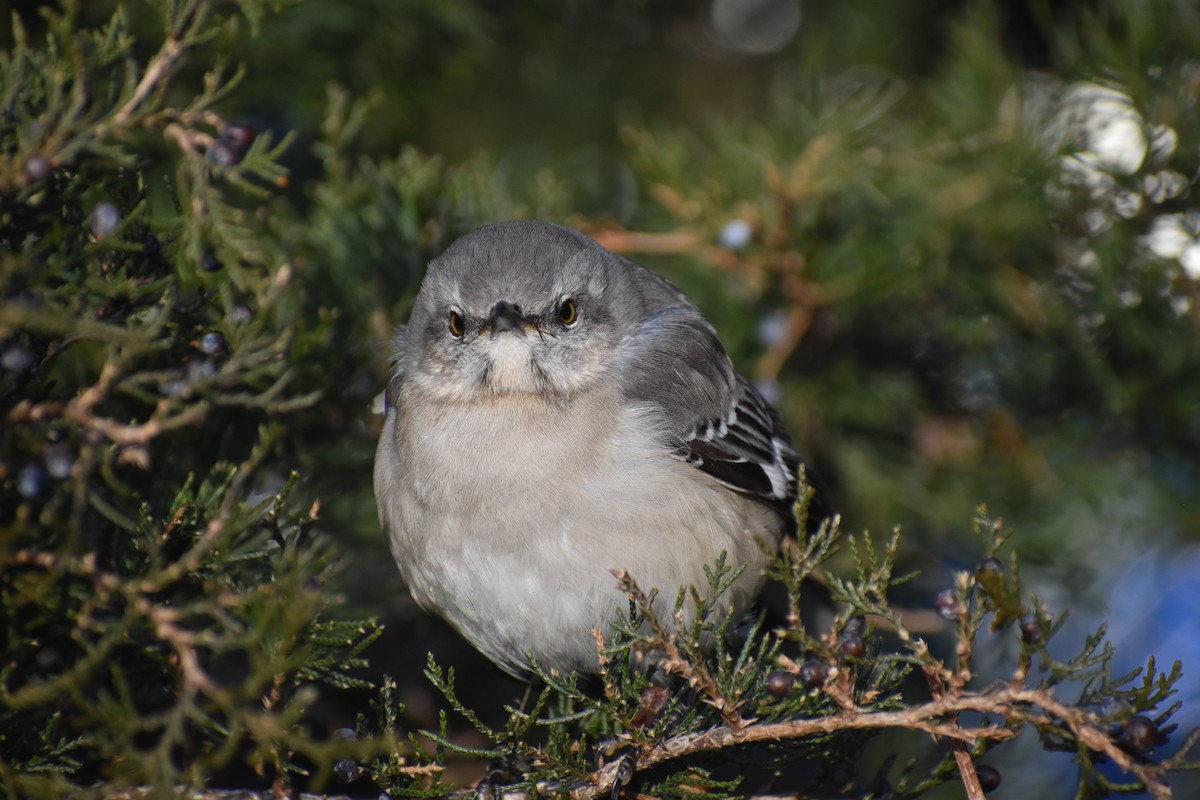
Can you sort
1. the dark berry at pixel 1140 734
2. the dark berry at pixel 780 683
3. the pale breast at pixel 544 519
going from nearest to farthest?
the dark berry at pixel 1140 734
the dark berry at pixel 780 683
the pale breast at pixel 544 519

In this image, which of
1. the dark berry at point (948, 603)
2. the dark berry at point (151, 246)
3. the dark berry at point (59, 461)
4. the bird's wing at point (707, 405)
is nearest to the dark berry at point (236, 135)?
the dark berry at point (151, 246)

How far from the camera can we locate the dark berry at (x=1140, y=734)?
2.12 metres

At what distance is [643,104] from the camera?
665 cm

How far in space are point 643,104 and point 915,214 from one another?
9.16ft

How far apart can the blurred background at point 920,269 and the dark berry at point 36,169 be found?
1.40 m

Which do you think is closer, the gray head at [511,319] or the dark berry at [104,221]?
the dark berry at [104,221]

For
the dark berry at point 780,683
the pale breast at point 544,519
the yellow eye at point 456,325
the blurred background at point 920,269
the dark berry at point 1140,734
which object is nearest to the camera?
the dark berry at point 1140,734

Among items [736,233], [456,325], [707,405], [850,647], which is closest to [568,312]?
[456,325]

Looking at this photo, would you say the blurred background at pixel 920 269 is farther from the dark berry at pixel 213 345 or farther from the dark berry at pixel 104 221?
the dark berry at pixel 104 221

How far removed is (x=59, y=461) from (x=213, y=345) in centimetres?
55

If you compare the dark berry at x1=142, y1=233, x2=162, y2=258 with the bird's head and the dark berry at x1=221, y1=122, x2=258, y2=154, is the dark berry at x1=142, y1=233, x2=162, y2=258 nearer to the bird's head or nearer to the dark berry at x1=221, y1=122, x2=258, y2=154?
the dark berry at x1=221, y1=122, x2=258, y2=154

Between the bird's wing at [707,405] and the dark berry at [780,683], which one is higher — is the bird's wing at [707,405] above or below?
above

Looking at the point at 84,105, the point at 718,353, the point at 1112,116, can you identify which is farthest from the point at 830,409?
the point at 84,105

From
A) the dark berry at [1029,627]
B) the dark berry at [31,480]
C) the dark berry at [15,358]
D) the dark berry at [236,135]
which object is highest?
the dark berry at [236,135]
